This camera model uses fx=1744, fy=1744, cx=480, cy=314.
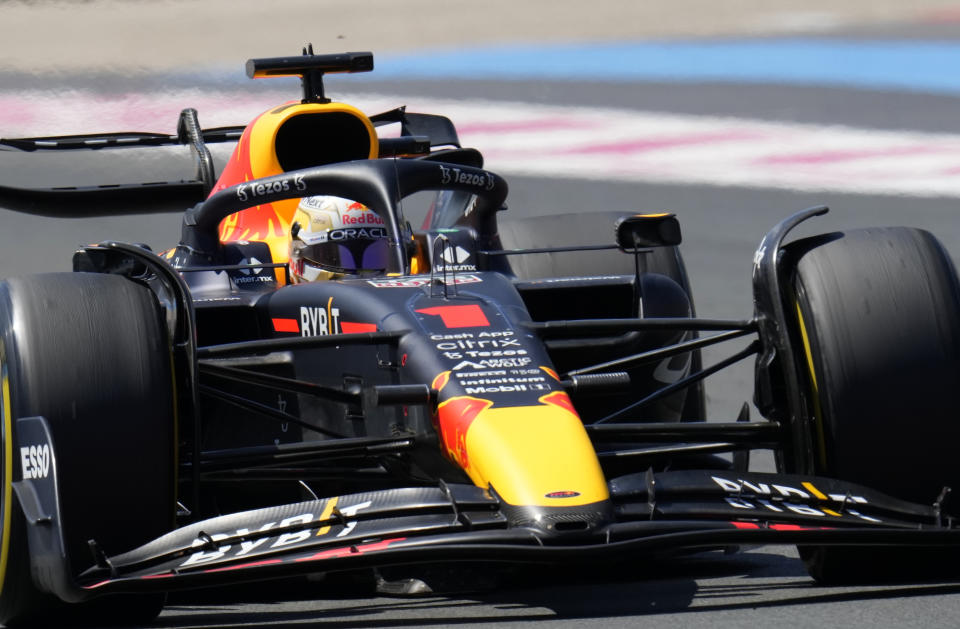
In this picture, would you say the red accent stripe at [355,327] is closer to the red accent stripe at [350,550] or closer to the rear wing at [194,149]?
the red accent stripe at [350,550]

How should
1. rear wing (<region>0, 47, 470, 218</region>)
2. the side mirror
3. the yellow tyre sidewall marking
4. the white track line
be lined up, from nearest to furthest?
1. the yellow tyre sidewall marking
2. the side mirror
3. rear wing (<region>0, 47, 470, 218</region>)
4. the white track line

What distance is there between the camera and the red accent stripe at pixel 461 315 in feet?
16.8

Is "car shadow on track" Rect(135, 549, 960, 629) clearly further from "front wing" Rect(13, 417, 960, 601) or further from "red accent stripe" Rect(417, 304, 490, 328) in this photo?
"red accent stripe" Rect(417, 304, 490, 328)

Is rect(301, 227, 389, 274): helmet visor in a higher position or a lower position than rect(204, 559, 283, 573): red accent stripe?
higher

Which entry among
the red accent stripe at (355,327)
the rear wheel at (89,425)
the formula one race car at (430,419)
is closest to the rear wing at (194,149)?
the formula one race car at (430,419)

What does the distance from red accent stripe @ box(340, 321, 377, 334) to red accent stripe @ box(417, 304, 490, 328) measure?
162 millimetres

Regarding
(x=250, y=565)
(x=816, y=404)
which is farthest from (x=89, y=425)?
(x=816, y=404)

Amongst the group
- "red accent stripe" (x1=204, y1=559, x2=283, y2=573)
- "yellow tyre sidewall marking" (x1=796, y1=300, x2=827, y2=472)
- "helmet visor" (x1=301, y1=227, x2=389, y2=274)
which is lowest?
"red accent stripe" (x1=204, y1=559, x2=283, y2=573)

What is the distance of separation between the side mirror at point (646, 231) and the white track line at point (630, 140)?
6125 millimetres

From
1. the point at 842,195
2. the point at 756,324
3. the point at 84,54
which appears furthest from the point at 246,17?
the point at 756,324

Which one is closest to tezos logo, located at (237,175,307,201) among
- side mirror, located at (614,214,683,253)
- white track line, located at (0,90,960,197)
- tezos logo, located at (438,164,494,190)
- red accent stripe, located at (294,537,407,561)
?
tezos logo, located at (438,164,494,190)

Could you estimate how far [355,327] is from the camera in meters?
5.33

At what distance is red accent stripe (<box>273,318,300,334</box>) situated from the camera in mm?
5609

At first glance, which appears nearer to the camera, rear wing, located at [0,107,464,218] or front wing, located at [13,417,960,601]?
front wing, located at [13,417,960,601]
